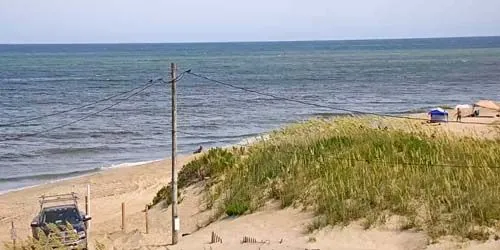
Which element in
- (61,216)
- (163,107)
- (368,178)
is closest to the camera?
(368,178)

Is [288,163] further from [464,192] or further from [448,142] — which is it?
[464,192]

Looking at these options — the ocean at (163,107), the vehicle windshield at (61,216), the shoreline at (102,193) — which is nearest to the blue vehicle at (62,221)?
the vehicle windshield at (61,216)

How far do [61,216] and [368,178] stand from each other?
24.0ft

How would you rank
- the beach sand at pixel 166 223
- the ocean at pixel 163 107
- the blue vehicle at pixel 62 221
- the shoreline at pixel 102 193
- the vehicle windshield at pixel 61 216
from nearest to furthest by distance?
the beach sand at pixel 166 223
the blue vehicle at pixel 62 221
the vehicle windshield at pixel 61 216
the shoreline at pixel 102 193
the ocean at pixel 163 107

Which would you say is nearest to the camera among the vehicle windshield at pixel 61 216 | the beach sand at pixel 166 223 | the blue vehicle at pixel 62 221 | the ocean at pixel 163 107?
the beach sand at pixel 166 223

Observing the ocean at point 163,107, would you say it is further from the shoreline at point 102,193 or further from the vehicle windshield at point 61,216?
the vehicle windshield at point 61,216

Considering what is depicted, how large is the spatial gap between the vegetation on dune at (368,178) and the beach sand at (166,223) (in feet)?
1.21

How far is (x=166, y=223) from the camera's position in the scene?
1845 centimetres

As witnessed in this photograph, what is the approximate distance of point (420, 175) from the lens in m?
15.0

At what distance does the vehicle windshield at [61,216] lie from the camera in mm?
16969

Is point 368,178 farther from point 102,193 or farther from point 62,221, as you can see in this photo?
point 102,193

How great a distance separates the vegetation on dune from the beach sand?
37 cm

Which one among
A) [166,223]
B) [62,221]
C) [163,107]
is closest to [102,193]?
[166,223]

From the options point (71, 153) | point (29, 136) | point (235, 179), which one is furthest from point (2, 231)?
point (29, 136)
